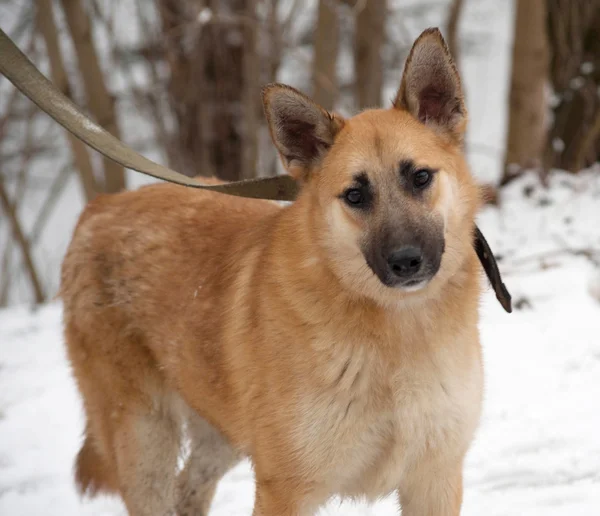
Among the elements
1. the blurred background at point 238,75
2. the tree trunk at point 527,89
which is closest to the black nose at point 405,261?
the blurred background at point 238,75

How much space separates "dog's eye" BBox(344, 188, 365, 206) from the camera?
2.80m

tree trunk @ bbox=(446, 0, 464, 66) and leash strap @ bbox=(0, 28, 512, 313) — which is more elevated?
leash strap @ bbox=(0, 28, 512, 313)

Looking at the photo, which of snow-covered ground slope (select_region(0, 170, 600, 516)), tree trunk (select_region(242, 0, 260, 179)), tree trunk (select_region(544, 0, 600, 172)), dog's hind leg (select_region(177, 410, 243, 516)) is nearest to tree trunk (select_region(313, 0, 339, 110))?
tree trunk (select_region(242, 0, 260, 179))

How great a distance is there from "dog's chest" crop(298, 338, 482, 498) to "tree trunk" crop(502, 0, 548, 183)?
5273mm

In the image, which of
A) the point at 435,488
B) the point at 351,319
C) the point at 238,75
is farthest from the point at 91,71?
the point at 435,488

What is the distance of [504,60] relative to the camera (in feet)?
56.4

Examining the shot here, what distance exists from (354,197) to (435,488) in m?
1.07

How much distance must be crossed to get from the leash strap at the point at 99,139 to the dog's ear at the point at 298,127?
23cm

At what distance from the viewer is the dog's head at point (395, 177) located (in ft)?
8.80

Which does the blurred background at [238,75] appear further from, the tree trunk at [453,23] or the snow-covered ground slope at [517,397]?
the snow-covered ground slope at [517,397]

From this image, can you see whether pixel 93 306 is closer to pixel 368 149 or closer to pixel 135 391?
A: pixel 135 391

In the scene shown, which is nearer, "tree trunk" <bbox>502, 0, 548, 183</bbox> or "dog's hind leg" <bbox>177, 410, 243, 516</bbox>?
"dog's hind leg" <bbox>177, 410, 243, 516</bbox>

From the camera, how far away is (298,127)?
9.82 ft

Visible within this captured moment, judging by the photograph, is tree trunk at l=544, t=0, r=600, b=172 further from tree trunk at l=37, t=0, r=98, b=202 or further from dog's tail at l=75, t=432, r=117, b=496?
dog's tail at l=75, t=432, r=117, b=496
